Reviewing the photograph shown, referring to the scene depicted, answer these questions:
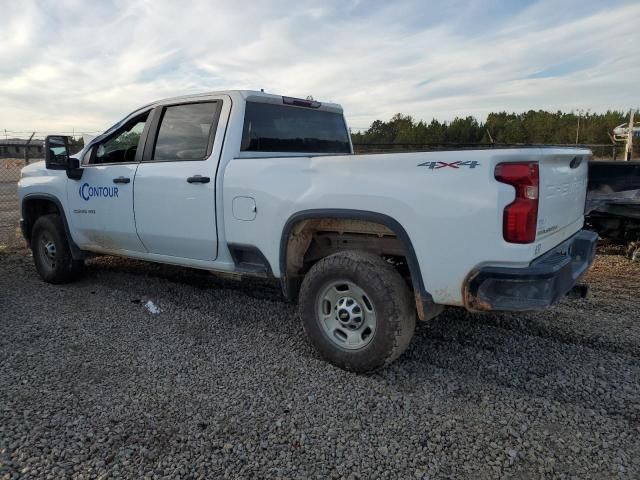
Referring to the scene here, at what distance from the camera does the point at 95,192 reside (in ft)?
16.4

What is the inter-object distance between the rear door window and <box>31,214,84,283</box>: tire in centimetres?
190

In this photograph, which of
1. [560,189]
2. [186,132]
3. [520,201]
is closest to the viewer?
[520,201]

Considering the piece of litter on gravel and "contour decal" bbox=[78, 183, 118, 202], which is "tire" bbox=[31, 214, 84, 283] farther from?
the piece of litter on gravel

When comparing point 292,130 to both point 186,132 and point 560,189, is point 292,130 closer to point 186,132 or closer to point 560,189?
point 186,132

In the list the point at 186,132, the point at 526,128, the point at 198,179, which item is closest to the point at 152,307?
the point at 198,179

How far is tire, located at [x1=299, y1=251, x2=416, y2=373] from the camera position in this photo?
3193 millimetres

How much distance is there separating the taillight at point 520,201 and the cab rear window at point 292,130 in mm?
2184

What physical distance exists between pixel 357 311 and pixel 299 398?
68 cm

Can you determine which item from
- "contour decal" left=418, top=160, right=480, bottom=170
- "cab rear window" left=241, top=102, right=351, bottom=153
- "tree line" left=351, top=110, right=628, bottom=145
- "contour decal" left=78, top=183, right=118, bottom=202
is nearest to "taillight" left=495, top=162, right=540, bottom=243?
"contour decal" left=418, top=160, right=480, bottom=170

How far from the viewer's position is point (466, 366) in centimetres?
357

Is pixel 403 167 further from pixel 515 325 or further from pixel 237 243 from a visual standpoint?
pixel 515 325

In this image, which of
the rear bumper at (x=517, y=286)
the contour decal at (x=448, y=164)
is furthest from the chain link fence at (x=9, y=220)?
the rear bumper at (x=517, y=286)

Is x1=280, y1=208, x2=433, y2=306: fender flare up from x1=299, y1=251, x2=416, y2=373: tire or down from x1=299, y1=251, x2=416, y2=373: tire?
up

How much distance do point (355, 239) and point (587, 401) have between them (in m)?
1.80
